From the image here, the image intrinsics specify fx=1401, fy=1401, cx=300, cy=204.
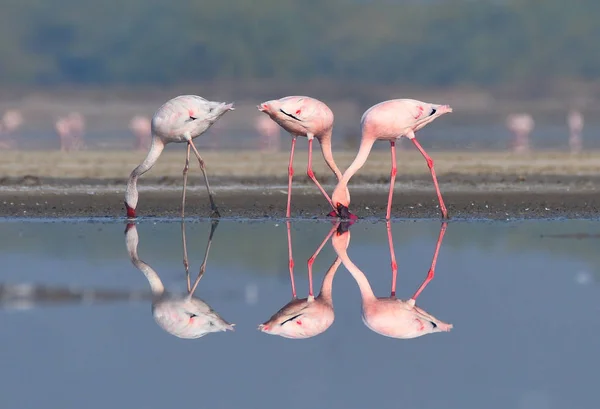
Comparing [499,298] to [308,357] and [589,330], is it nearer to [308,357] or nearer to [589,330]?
[589,330]

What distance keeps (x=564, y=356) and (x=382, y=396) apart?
0.98 meters

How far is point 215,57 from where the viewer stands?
168 feet

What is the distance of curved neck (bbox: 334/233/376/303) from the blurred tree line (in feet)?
125

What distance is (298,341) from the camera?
621 cm

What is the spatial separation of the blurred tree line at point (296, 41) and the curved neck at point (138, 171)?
35.2 metres

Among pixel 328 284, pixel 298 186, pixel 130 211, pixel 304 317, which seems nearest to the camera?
pixel 304 317

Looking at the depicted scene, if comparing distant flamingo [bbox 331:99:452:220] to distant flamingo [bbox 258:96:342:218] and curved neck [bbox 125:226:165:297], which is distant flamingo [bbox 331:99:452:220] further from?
curved neck [bbox 125:226:165:297]

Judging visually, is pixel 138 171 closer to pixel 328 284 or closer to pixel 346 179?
pixel 346 179

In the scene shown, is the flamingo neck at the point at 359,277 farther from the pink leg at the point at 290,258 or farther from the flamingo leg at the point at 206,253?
the flamingo leg at the point at 206,253

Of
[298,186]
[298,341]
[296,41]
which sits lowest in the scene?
[298,341]

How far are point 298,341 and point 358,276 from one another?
1.98m

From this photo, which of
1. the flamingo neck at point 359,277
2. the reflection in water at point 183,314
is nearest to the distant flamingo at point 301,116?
the flamingo neck at point 359,277

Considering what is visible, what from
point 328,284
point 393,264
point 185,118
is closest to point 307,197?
point 185,118

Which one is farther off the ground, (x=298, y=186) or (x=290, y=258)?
(x=298, y=186)
